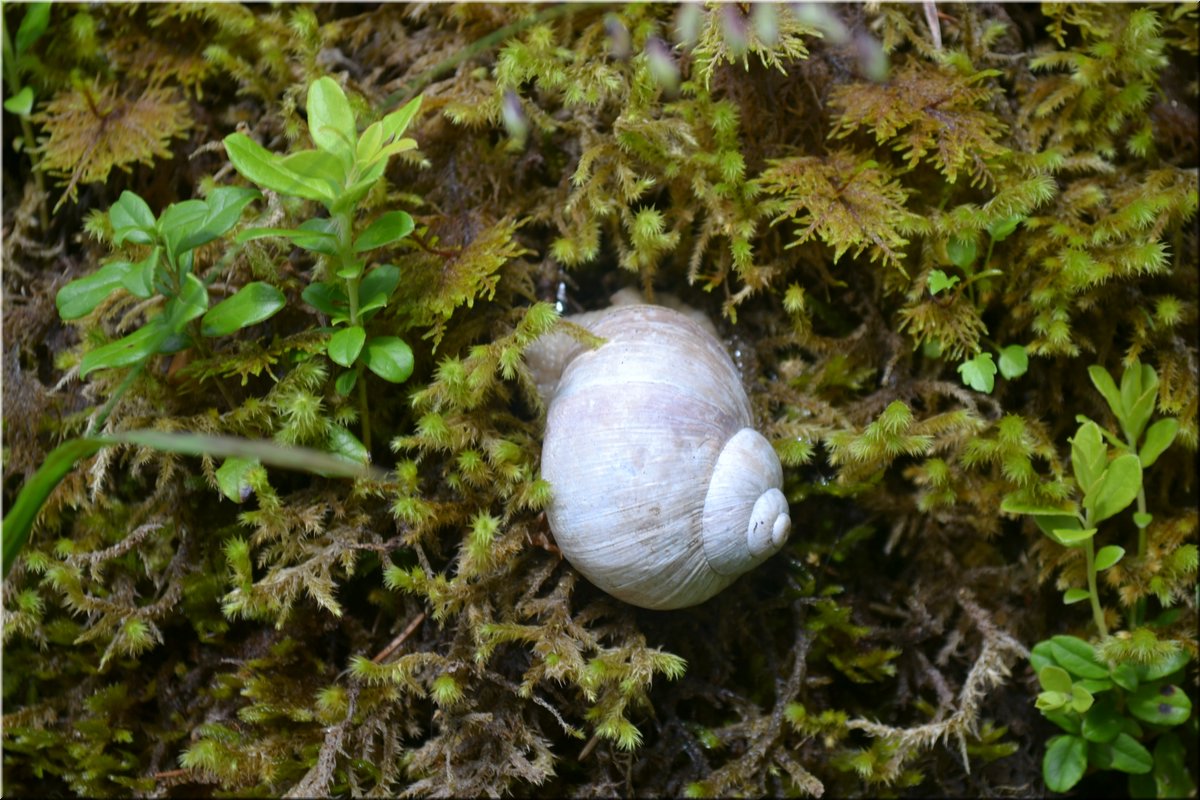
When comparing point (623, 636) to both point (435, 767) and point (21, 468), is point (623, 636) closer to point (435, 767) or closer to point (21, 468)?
point (435, 767)

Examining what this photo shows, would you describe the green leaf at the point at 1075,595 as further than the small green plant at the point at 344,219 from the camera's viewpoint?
Yes

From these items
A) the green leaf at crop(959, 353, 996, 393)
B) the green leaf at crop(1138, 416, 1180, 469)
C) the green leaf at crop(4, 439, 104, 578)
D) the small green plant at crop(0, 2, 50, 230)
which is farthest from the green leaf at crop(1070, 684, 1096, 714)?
the small green plant at crop(0, 2, 50, 230)

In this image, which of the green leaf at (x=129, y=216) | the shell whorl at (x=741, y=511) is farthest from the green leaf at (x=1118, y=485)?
the green leaf at (x=129, y=216)

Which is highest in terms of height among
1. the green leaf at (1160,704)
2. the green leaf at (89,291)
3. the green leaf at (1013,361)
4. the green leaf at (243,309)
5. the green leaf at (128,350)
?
the green leaf at (89,291)

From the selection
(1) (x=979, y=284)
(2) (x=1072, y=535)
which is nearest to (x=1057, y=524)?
(2) (x=1072, y=535)

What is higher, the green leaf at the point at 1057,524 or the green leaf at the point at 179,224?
the green leaf at the point at 179,224

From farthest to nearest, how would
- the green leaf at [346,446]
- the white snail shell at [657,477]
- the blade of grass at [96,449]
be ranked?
the green leaf at [346,446] → the white snail shell at [657,477] → the blade of grass at [96,449]

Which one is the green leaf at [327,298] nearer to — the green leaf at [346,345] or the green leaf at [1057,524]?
the green leaf at [346,345]
